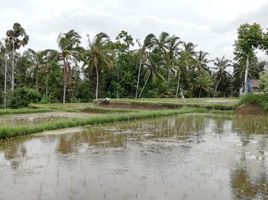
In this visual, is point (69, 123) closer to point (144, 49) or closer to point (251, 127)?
point (251, 127)

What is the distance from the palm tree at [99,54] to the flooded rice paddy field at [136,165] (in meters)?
17.7

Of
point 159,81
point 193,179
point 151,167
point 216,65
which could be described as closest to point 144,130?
point 151,167

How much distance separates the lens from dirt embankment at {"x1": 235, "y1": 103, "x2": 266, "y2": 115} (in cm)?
2065

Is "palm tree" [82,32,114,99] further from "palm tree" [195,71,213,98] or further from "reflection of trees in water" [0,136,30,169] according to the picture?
"reflection of trees in water" [0,136,30,169]

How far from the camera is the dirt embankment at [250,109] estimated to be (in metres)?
20.7

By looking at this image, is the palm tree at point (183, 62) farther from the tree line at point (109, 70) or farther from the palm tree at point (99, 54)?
the palm tree at point (99, 54)

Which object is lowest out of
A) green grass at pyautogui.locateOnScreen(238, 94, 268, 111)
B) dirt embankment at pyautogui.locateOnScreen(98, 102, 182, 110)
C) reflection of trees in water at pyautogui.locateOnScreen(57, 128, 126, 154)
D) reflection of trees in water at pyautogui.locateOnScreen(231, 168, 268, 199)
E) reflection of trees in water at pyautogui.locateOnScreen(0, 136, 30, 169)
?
reflection of trees in water at pyautogui.locateOnScreen(0, 136, 30, 169)

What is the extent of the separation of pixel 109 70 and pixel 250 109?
46.7ft

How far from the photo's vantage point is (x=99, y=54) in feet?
99.6

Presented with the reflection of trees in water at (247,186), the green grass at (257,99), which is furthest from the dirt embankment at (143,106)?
the reflection of trees in water at (247,186)

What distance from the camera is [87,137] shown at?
12094mm

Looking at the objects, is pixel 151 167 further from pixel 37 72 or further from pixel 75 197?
pixel 37 72

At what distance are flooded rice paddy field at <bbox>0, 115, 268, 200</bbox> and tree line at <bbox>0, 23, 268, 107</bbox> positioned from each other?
17569mm

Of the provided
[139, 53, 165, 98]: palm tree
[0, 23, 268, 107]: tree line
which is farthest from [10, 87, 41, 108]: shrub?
[139, 53, 165, 98]: palm tree
